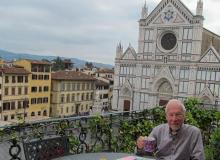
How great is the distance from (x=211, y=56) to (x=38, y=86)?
1875 centimetres

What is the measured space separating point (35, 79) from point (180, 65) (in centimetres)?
1557

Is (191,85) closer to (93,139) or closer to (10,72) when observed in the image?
(10,72)

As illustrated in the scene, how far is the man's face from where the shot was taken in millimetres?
3562

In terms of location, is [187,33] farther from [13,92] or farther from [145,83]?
[13,92]

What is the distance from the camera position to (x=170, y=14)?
3875 cm

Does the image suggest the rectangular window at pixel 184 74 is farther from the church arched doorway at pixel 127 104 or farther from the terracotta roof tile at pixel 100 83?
the terracotta roof tile at pixel 100 83

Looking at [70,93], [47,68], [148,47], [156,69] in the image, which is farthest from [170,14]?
[70,93]

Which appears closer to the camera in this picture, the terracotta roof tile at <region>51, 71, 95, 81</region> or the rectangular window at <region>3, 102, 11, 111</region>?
the rectangular window at <region>3, 102, 11, 111</region>

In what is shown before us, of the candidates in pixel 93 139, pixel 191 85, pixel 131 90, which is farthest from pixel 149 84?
pixel 93 139

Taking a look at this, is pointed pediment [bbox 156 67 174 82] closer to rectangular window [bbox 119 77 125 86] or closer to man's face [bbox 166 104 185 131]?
rectangular window [bbox 119 77 125 86]

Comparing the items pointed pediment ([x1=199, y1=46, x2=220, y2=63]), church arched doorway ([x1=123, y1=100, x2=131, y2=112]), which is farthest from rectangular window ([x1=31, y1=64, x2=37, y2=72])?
pointed pediment ([x1=199, y1=46, x2=220, y2=63])

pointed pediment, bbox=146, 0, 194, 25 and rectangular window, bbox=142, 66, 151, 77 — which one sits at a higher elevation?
pointed pediment, bbox=146, 0, 194, 25

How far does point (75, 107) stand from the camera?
48.3 meters

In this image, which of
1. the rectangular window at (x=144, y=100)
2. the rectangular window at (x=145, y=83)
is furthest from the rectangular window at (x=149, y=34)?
the rectangular window at (x=144, y=100)
